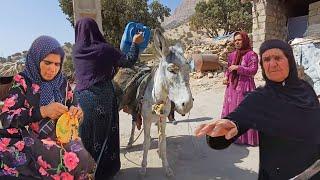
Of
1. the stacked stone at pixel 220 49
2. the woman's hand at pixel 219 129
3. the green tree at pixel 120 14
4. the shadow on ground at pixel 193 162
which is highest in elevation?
the green tree at pixel 120 14

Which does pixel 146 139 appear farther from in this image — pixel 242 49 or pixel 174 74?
pixel 242 49

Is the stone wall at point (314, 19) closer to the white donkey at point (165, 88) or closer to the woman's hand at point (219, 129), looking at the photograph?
the white donkey at point (165, 88)

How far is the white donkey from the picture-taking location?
3783mm

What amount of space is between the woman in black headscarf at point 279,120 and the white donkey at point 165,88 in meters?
1.45

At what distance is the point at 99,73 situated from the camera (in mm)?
3760

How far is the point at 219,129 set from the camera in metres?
2.05

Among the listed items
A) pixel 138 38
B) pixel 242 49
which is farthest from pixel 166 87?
pixel 242 49

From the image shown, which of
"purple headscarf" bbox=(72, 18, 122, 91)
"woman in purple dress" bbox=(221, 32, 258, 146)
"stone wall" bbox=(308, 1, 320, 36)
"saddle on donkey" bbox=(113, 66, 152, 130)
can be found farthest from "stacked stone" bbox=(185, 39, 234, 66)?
"purple headscarf" bbox=(72, 18, 122, 91)

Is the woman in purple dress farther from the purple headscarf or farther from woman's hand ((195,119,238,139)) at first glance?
woman's hand ((195,119,238,139))

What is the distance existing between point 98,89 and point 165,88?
743mm

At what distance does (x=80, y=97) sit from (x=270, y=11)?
9738mm

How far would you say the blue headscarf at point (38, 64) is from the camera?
8.84 ft

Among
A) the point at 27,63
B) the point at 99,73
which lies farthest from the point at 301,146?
the point at 99,73

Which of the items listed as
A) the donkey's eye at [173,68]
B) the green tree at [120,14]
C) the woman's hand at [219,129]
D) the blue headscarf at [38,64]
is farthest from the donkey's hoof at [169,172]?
the green tree at [120,14]
